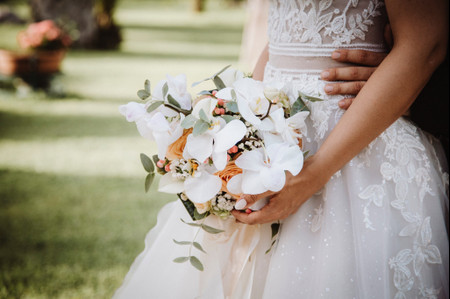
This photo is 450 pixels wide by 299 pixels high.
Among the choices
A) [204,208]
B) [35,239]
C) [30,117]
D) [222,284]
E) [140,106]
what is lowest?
[30,117]

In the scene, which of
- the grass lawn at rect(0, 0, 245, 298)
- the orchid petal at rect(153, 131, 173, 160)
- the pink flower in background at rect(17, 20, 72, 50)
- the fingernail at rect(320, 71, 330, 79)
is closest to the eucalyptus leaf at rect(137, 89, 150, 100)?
the orchid petal at rect(153, 131, 173, 160)

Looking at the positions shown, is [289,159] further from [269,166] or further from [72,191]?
[72,191]

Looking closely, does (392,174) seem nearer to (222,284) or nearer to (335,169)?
(335,169)

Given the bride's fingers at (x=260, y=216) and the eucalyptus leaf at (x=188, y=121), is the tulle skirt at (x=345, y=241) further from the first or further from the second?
the eucalyptus leaf at (x=188, y=121)

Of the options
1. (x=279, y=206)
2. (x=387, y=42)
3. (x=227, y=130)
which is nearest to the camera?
(x=227, y=130)

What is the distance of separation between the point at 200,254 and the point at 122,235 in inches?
88.7

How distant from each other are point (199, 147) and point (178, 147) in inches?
3.9

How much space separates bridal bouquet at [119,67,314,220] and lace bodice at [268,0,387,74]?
215mm

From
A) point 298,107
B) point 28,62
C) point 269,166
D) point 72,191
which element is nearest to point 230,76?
point 298,107

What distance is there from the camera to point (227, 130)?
103cm

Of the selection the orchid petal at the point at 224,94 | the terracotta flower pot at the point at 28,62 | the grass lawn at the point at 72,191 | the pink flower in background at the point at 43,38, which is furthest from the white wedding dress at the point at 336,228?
the pink flower in background at the point at 43,38

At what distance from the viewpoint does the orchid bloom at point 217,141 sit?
102 centimetres

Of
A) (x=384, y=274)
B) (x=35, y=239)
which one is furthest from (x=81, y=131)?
(x=384, y=274)

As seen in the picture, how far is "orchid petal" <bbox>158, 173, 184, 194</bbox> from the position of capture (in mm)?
1142
